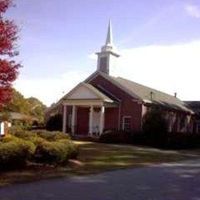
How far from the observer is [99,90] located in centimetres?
5016

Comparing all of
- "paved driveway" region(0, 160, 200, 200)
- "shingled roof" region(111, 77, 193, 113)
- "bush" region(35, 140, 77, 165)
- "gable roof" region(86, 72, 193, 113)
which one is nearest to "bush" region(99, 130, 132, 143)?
"gable roof" region(86, 72, 193, 113)

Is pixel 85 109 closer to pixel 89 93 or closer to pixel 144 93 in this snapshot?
pixel 89 93

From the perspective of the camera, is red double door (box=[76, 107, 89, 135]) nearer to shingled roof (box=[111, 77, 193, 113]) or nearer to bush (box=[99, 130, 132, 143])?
shingled roof (box=[111, 77, 193, 113])

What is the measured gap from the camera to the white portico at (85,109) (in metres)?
47.6

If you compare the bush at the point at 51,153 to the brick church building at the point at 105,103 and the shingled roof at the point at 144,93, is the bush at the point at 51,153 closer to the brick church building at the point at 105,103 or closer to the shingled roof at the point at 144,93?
the brick church building at the point at 105,103

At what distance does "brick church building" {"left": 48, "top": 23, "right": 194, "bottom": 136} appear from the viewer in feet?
157

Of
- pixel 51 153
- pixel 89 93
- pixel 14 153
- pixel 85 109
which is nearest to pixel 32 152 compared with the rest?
pixel 51 153

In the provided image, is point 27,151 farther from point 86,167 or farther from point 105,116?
point 105,116

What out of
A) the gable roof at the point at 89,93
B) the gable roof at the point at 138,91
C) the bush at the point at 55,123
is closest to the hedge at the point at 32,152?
the gable roof at the point at 89,93

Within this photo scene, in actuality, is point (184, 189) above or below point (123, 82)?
below

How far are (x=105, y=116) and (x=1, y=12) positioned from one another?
3340 centimetres

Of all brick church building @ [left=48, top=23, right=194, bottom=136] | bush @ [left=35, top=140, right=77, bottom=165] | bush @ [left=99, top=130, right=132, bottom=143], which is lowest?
bush @ [left=35, top=140, right=77, bottom=165]

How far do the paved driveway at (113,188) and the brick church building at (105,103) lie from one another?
28.1 m

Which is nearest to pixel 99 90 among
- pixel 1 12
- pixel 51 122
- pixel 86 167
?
pixel 51 122
